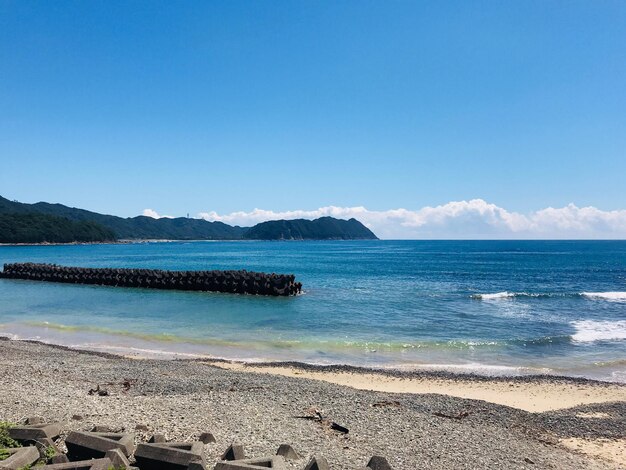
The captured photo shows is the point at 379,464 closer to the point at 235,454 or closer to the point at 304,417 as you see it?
the point at 235,454

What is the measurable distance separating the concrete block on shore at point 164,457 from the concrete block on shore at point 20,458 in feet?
3.40

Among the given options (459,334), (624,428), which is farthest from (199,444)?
(459,334)

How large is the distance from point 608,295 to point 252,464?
117 feet

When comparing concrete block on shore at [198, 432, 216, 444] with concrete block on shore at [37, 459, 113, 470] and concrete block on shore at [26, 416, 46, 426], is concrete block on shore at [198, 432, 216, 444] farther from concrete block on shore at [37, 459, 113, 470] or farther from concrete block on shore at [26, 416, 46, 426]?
concrete block on shore at [26, 416, 46, 426]

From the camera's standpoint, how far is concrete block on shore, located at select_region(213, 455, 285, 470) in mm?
4406

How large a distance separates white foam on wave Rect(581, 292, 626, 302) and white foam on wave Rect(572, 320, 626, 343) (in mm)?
10426

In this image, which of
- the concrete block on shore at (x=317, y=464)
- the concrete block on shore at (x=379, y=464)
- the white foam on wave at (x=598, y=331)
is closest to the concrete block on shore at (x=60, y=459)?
the concrete block on shore at (x=317, y=464)

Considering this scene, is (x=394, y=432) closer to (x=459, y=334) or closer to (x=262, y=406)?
(x=262, y=406)

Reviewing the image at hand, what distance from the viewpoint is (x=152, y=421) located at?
268 inches

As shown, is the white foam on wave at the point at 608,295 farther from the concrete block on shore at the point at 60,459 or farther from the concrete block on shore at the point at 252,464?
the concrete block on shore at the point at 60,459

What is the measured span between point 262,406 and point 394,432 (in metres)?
2.35

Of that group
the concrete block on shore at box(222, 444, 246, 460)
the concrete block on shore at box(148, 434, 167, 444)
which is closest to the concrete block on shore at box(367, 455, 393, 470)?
the concrete block on shore at box(222, 444, 246, 460)

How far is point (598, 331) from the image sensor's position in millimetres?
19719

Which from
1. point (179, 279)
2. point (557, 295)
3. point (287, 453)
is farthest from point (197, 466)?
point (557, 295)
